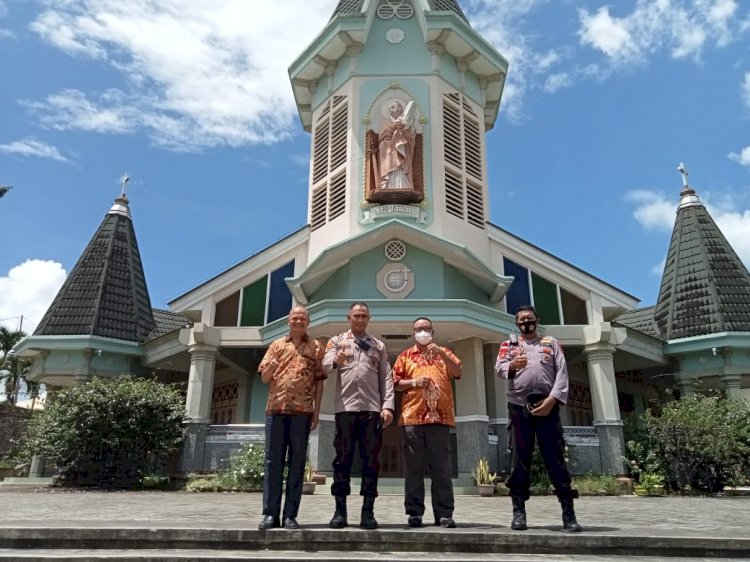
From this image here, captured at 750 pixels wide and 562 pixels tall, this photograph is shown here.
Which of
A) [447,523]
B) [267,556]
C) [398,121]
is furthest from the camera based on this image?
[398,121]

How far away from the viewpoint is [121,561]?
3857mm

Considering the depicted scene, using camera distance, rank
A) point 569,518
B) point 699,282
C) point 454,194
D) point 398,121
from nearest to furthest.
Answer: point 569,518 < point 398,121 < point 454,194 < point 699,282

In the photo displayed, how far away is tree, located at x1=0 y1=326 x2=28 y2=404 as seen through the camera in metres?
35.1

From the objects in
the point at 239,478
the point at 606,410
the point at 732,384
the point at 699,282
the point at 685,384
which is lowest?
the point at 239,478

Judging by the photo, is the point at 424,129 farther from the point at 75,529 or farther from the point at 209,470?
the point at 75,529

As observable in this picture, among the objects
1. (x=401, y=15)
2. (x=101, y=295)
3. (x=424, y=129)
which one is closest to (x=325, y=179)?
(x=424, y=129)

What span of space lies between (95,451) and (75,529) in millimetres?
9572

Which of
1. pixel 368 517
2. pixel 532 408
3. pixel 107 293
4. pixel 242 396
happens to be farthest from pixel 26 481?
pixel 532 408

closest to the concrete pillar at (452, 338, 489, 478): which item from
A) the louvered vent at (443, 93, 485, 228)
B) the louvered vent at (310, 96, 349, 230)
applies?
the louvered vent at (443, 93, 485, 228)

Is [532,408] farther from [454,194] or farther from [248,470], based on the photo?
[454,194]

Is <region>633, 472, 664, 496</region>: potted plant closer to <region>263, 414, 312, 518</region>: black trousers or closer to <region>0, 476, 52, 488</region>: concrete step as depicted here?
<region>263, 414, 312, 518</region>: black trousers

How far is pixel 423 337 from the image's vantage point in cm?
547

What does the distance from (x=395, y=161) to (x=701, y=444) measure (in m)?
9.69

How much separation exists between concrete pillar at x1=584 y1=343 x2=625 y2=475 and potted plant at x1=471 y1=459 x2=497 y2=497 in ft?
10.3
